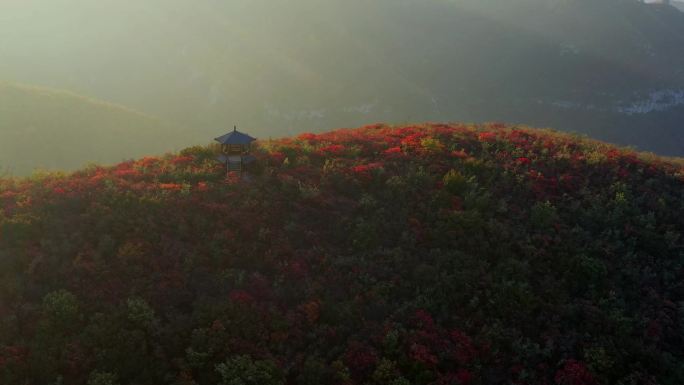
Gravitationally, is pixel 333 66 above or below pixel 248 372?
above

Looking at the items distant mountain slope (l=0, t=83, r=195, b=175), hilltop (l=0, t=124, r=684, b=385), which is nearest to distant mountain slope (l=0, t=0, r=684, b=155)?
distant mountain slope (l=0, t=83, r=195, b=175)

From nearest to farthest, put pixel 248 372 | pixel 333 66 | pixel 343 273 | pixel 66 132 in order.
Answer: pixel 248 372 < pixel 343 273 < pixel 66 132 < pixel 333 66

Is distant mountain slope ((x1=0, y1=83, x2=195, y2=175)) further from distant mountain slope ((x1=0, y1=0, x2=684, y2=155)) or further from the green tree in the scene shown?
the green tree

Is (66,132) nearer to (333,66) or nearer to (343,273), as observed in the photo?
(343,273)

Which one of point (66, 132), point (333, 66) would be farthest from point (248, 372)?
point (333, 66)

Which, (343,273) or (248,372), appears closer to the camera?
(248,372)

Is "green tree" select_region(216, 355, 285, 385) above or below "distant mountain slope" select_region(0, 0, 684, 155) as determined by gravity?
below

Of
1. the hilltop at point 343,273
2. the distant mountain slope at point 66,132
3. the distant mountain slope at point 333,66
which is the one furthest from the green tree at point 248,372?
the distant mountain slope at point 333,66
